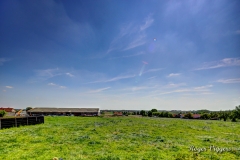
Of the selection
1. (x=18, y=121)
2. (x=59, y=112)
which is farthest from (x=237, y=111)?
(x=59, y=112)

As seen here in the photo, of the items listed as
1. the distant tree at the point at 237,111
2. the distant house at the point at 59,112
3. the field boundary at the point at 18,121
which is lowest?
the distant house at the point at 59,112

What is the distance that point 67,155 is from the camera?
9.26 meters

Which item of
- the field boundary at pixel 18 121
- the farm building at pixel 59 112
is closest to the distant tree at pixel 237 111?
the farm building at pixel 59 112

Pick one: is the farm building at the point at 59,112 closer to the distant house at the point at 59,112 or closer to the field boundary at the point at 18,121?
the distant house at the point at 59,112

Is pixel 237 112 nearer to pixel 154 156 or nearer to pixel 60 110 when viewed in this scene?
pixel 154 156

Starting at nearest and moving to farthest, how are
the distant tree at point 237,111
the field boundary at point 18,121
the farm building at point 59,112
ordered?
Answer: 1. the field boundary at point 18,121
2. the distant tree at point 237,111
3. the farm building at point 59,112

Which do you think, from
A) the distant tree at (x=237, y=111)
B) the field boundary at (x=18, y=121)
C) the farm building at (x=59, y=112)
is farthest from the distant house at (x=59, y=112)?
the distant tree at (x=237, y=111)

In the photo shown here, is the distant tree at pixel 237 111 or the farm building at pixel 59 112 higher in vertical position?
the distant tree at pixel 237 111

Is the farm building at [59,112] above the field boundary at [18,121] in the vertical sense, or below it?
below

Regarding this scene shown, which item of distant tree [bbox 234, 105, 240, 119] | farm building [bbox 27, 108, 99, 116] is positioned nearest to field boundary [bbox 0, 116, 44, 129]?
farm building [bbox 27, 108, 99, 116]

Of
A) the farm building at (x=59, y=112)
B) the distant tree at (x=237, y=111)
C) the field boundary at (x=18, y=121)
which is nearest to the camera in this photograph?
the field boundary at (x=18, y=121)

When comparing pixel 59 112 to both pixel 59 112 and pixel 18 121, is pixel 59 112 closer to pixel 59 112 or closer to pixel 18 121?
pixel 59 112

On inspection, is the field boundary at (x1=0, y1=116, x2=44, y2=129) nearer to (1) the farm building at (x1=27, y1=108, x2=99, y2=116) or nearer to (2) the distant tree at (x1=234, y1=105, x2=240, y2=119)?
(1) the farm building at (x1=27, y1=108, x2=99, y2=116)

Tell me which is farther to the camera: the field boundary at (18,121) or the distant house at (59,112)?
the distant house at (59,112)
